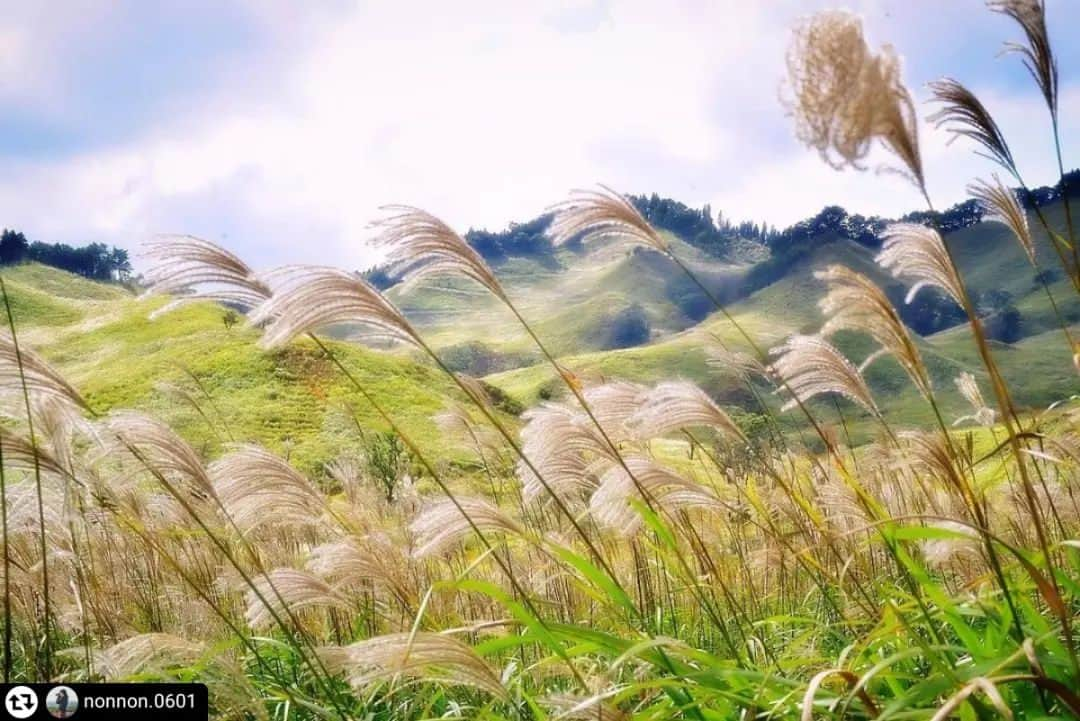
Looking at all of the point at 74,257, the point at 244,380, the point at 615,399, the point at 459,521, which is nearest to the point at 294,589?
the point at 459,521

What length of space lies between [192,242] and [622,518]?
1559 millimetres

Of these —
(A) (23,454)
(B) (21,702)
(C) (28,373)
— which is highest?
(C) (28,373)

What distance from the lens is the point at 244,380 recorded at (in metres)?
50.8

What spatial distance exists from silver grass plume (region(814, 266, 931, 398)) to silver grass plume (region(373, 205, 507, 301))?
92 centimetres

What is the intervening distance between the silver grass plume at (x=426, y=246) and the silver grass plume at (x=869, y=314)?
0.92m

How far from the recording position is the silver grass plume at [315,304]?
2.02 metres

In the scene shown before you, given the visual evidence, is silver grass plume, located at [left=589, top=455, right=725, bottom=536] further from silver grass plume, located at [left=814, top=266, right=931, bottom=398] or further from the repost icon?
the repost icon

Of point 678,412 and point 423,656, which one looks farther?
point 678,412

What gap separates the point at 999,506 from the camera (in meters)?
6.14

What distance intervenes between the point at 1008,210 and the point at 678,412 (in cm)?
169

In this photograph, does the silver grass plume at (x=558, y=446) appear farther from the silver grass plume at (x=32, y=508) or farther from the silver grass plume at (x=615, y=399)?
the silver grass plume at (x=32, y=508)

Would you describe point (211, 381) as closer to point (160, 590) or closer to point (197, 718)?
point (160, 590)

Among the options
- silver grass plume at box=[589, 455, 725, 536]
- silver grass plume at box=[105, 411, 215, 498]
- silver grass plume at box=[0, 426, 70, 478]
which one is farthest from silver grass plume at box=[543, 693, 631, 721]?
silver grass plume at box=[0, 426, 70, 478]

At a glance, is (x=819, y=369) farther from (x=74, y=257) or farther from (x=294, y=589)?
(x=74, y=257)
